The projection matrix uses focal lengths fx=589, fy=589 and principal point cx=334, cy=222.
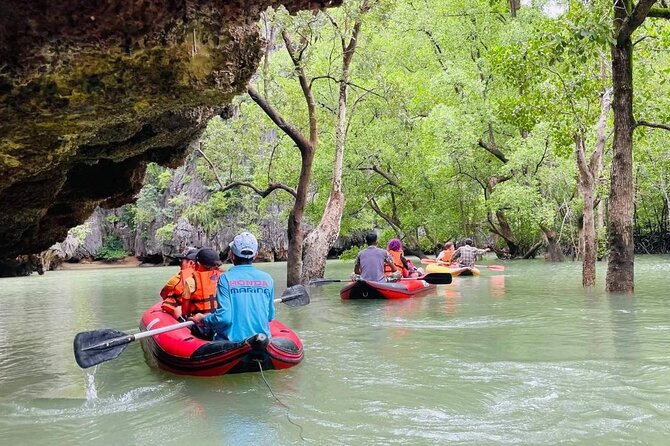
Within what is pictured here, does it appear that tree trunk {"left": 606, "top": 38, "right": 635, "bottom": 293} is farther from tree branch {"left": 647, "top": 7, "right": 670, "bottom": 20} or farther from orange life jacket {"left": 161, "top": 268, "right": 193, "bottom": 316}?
orange life jacket {"left": 161, "top": 268, "right": 193, "bottom": 316}

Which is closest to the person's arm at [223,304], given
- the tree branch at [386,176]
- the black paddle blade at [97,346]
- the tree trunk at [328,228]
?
the black paddle blade at [97,346]

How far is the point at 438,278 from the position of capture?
47.2 ft

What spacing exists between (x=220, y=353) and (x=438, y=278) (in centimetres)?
960

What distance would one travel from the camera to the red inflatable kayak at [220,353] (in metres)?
5.47

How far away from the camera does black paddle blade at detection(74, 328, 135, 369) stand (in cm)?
532

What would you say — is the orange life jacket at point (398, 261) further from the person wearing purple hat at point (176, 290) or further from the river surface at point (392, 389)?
the person wearing purple hat at point (176, 290)

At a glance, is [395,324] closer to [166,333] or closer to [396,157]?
[166,333]

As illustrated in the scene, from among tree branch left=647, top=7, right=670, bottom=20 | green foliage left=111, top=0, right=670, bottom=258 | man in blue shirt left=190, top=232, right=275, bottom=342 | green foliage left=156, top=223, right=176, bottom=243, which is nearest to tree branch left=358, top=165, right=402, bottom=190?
green foliage left=111, top=0, right=670, bottom=258

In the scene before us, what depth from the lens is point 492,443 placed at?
3812 mm

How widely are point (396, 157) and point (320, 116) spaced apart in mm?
4145

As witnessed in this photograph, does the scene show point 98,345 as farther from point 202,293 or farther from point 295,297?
point 295,297

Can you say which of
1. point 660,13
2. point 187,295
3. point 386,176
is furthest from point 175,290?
point 386,176

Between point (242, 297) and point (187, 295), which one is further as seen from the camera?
point (187, 295)

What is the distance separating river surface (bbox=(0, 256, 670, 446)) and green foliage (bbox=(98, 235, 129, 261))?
3133 cm
